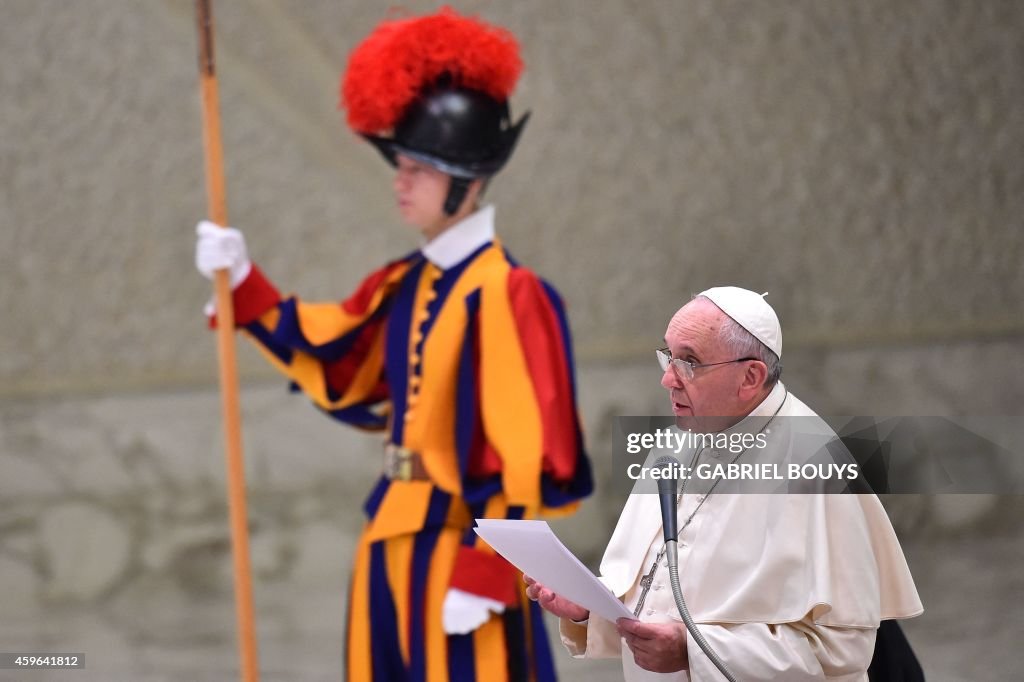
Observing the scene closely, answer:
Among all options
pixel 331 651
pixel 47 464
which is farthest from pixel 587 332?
pixel 47 464

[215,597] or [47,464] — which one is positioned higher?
[47,464]

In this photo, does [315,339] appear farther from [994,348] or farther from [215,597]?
[994,348]

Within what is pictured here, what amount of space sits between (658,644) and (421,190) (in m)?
1.57

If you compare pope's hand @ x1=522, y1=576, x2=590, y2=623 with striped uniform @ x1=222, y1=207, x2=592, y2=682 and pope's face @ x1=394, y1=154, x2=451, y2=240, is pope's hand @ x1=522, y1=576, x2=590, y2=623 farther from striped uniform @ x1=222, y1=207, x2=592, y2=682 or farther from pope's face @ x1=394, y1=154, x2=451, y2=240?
pope's face @ x1=394, y1=154, x2=451, y2=240

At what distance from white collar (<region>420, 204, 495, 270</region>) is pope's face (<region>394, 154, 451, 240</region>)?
0.05 meters

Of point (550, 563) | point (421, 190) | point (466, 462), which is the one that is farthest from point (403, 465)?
point (550, 563)

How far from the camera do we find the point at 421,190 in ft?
10.2

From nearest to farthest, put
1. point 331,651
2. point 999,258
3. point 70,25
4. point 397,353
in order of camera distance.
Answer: point 397,353, point 331,651, point 70,25, point 999,258

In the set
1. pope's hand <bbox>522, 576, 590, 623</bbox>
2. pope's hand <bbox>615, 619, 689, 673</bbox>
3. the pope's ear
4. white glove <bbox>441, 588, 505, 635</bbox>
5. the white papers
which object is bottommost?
white glove <bbox>441, 588, 505, 635</bbox>

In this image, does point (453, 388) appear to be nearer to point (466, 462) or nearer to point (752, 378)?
point (466, 462)

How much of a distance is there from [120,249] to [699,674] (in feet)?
14.0

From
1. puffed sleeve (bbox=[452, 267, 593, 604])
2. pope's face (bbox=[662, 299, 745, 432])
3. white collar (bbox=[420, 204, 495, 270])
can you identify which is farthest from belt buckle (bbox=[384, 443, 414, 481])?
pope's face (bbox=[662, 299, 745, 432])

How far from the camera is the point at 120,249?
218 inches

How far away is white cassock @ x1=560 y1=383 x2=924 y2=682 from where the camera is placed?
1.75 m
